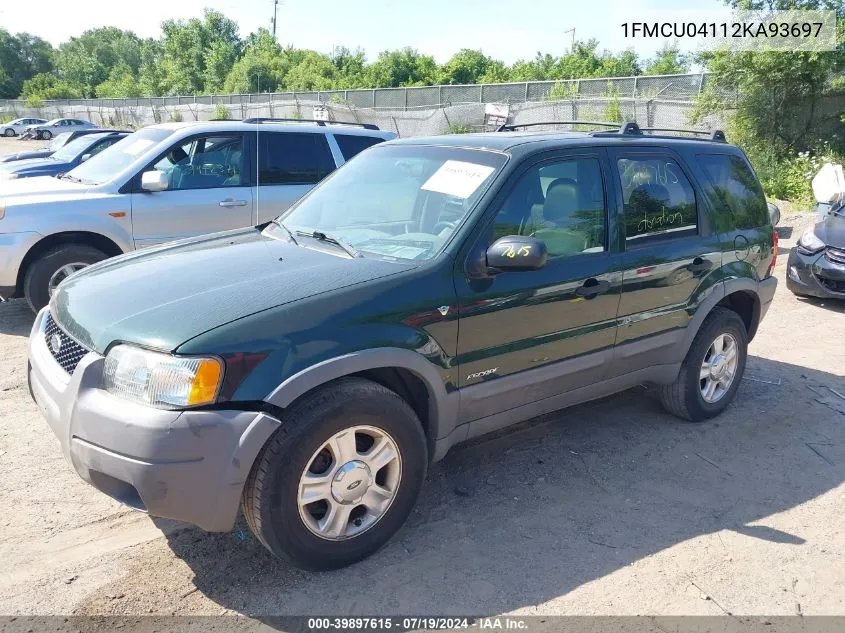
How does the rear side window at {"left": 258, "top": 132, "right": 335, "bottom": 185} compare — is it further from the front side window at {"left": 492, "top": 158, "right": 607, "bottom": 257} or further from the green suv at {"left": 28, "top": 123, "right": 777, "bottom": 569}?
the front side window at {"left": 492, "top": 158, "right": 607, "bottom": 257}

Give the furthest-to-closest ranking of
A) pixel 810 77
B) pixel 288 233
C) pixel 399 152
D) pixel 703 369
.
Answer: pixel 810 77
pixel 703 369
pixel 399 152
pixel 288 233

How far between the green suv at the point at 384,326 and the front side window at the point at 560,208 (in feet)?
0.04

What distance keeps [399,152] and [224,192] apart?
348cm

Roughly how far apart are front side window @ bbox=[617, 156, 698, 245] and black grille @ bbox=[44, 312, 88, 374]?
2947 millimetres

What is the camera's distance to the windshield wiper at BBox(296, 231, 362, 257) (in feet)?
11.4

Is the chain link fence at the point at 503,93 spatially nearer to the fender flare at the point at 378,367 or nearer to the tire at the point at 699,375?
the tire at the point at 699,375

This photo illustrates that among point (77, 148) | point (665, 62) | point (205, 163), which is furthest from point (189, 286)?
point (665, 62)

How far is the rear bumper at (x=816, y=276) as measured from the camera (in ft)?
26.7

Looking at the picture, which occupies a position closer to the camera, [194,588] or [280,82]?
[194,588]

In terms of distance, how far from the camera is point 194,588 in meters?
2.95

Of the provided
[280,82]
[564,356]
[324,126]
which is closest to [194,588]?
[564,356]

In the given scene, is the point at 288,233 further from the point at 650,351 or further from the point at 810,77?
the point at 810,77

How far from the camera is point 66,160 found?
43.6ft

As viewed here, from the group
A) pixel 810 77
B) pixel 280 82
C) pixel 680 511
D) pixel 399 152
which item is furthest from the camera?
pixel 280 82
